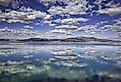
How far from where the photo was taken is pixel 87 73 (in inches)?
703

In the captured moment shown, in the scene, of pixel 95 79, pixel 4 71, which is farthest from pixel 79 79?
pixel 4 71

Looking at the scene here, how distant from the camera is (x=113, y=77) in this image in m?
16.6

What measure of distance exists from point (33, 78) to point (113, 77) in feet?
14.5

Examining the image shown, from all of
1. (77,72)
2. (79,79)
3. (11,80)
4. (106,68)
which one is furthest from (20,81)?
(106,68)

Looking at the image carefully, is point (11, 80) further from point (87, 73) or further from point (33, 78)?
point (87, 73)

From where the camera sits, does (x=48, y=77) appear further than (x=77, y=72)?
No

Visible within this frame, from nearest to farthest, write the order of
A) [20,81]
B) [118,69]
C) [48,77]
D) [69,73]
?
[20,81], [48,77], [69,73], [118,69]

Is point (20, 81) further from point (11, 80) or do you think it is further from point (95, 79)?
point (95, 79)

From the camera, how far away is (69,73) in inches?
698

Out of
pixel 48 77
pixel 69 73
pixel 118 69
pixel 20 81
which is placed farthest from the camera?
pixel 118 69

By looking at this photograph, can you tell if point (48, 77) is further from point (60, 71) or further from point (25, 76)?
point (60, 71)

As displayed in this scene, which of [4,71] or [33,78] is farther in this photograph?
[4,71]

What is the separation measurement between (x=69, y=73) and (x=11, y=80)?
3940 millimetres

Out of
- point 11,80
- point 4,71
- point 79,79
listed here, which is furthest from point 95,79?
point 4,71
